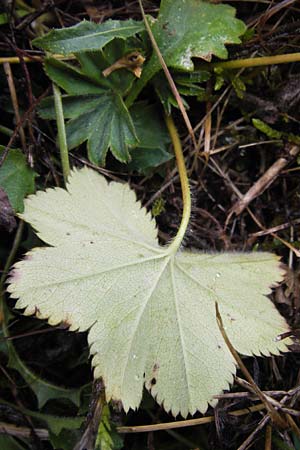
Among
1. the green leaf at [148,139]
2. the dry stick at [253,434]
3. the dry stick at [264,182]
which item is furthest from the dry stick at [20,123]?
the dry stick at [253,434]

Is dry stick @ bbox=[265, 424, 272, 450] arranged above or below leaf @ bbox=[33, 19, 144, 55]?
below

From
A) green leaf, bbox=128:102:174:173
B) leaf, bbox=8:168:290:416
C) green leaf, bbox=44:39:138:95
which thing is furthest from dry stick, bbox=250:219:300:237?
green leaf, bbox=44:39:138:95

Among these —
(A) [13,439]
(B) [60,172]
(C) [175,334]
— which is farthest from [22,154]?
(A) [13,439]

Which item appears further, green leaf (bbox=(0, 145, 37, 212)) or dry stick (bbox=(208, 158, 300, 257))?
dry stick (bbox=(208, 158, 300, 257))

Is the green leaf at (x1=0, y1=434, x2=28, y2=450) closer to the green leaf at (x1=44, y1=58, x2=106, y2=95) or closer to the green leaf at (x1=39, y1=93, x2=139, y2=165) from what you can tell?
the green leaf at (x1=39, y1=93, x2=139, y2=165)

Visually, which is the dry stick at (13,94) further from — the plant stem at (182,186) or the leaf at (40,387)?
the leaf at (40,387)

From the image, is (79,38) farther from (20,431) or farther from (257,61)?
(20,431)

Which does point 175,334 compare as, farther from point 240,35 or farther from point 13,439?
point 240,35
